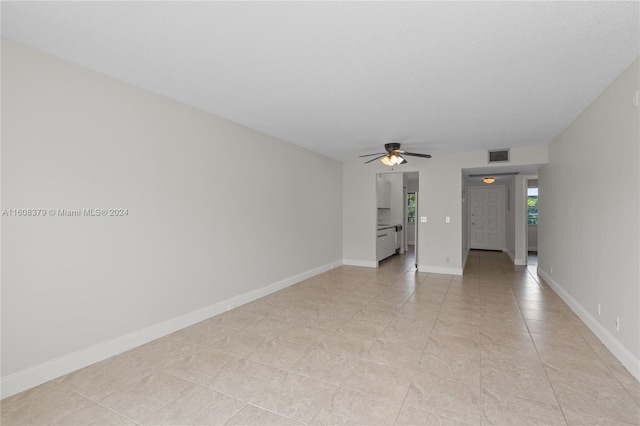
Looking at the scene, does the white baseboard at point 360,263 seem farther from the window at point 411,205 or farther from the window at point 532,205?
the window at point 532,205

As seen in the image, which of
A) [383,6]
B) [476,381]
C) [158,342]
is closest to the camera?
[383,6]

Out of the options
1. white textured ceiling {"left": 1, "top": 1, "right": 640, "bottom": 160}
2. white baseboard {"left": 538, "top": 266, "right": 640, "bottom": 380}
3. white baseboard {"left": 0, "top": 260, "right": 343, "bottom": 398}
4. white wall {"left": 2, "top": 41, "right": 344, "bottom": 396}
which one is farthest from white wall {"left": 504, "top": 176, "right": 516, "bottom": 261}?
white baseboard {"left": 0, "top": 260, "right": 343, "bottom": 398}

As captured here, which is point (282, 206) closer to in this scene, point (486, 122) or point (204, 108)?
point (204, 108)

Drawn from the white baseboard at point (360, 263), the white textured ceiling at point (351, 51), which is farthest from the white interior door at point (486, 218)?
the white textured ceiling at point (351, 51)

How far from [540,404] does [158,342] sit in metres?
3.30

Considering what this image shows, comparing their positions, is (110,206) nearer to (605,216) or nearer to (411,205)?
(605,216)

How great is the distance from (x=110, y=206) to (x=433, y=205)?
5784mm

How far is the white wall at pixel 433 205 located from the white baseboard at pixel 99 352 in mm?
3614

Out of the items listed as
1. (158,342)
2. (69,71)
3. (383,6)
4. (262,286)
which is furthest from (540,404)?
(69,71)

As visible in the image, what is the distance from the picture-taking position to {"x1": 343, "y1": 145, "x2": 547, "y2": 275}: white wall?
21.1 ft

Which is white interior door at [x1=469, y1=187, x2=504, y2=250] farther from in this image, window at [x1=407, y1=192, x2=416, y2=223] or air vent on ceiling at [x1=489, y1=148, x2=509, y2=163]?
air vent on ceiling at [x1=489, y1=148, x2=509, y2=163]

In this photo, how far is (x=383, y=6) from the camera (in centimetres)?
187

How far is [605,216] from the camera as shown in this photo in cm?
310

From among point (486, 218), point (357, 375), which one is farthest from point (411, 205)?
point (357, 375)
